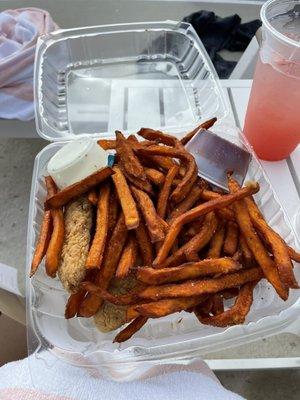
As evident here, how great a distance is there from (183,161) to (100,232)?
22 cm

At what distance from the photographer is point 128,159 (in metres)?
0.74

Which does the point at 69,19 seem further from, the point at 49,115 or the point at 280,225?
the point at 280,225

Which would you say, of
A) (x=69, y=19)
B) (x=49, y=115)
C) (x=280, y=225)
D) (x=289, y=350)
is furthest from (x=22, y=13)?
(x=289, y=350)

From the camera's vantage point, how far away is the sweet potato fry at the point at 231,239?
0.68m

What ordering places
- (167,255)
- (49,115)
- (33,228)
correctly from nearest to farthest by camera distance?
(167,255)
(33,228)
(49,115)

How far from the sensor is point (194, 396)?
68 cm

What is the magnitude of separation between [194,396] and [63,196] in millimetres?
384

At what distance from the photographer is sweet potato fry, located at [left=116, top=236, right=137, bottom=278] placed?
24.6 inches

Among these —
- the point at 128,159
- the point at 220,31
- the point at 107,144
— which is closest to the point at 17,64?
the point at 107,144

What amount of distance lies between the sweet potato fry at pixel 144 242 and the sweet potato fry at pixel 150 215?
17 mm

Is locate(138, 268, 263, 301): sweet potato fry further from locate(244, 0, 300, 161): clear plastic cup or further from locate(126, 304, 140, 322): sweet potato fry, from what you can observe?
locate(244, 0, 300, 161): clear plastic cup

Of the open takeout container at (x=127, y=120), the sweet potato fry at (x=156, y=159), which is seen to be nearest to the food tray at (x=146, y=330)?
the open takeout container at (x=127, y=120)

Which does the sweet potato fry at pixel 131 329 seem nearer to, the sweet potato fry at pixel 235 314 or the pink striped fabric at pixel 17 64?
the sweet potato fry at pixel 235 314

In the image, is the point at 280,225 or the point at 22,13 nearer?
the point at 280,225
